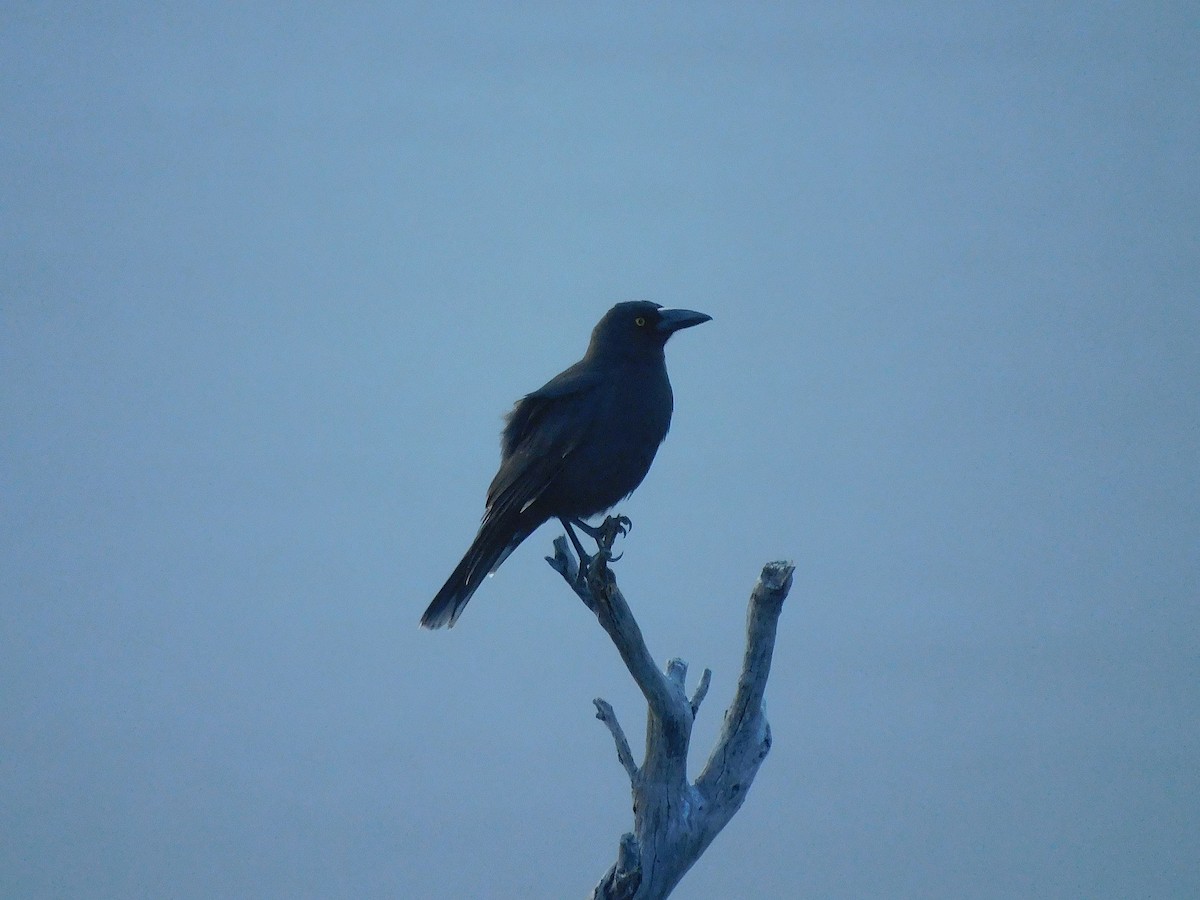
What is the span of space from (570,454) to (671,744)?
Result: 146 cm

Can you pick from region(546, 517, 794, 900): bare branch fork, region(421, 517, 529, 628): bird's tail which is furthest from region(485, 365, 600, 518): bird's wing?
region(546, 517, 794, 900): bare branch fork

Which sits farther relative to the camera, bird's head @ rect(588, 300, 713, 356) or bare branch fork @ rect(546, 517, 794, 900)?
bird's head @ rect(588, 300, 713, 356)

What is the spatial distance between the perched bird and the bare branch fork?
0.40 metres

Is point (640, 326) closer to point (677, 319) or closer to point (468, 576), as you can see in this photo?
point (677, 319)

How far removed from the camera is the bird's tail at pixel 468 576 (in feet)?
17.0

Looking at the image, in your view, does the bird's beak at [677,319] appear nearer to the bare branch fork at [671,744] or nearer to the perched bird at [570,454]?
the perched bird at [570,454]

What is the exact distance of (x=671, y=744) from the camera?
471cm

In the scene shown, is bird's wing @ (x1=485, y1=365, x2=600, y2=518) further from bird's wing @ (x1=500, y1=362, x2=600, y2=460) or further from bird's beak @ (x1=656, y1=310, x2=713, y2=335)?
bird's beak @ (x1=656, y1=310, x2=713, y2=335)

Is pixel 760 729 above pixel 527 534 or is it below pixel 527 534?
below

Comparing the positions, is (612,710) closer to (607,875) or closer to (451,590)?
(607,875)

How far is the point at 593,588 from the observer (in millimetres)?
4695

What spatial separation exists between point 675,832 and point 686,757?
0.32 meters

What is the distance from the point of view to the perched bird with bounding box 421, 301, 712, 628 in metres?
5.18

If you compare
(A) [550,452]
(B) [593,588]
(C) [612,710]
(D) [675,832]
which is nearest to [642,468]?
(A) [550,452]
